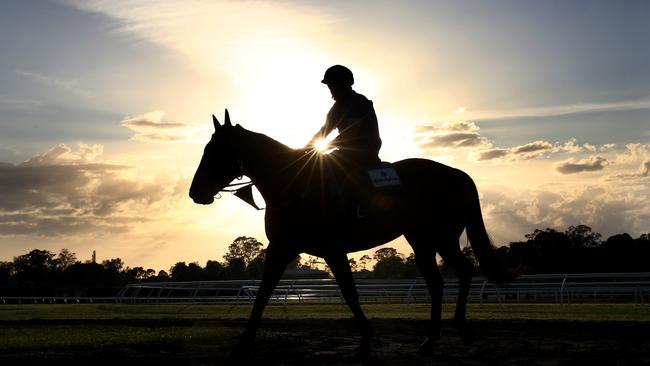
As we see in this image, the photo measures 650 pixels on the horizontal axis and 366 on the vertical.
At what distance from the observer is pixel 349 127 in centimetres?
808

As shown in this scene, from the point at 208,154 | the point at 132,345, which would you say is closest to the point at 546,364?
the point at 208,154

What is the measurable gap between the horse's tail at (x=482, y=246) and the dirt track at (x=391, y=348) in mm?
796

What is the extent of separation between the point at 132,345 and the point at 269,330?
2.50 m

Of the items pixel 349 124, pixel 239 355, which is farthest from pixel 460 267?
pixel 239 355

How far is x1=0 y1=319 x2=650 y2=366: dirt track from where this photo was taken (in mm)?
6895

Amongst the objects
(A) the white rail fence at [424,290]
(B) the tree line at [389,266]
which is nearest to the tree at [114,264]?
(B) the tree line at [389,266]

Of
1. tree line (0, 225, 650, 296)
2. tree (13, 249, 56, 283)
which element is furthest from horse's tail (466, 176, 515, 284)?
tree (13, 249, 56, 283)

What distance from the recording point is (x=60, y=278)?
117000 mm

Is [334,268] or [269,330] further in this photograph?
[269,330]

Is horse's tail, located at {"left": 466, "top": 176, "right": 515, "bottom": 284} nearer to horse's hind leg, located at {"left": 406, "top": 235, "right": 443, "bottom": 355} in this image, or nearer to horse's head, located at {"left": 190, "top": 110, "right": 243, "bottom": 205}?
horse's hind leg, located at {"left": 406, "top": 235, "right": 443, "bottom": 355}

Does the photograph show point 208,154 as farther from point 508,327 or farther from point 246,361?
point 508,327

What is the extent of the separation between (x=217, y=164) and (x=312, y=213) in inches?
46.9

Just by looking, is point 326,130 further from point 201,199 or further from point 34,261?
point 34,261

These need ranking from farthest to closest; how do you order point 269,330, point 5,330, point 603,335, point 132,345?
point 5,330 → point 269,330 → point 603,335 → point 132,345
